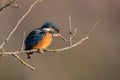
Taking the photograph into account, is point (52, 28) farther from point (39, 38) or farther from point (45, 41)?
point (39, 38)

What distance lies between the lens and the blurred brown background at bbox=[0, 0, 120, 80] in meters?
16.8

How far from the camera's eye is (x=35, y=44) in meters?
9.63

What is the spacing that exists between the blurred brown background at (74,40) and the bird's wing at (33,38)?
598 cm

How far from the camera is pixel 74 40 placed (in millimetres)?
18141

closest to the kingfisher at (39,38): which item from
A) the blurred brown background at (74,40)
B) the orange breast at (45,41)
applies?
the orange breast at (45,41)

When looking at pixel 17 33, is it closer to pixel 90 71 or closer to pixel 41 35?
pixel 90 71

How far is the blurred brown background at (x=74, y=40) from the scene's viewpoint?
1681 cm

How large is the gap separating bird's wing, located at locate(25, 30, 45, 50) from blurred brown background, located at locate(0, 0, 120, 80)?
5.98 metres

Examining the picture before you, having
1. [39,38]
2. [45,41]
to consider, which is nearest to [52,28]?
[45,41]

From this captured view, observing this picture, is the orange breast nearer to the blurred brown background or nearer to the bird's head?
the bird's head

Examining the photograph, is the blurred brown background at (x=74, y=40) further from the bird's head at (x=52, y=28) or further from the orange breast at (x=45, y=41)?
the bird's head at (x=52, y=28)

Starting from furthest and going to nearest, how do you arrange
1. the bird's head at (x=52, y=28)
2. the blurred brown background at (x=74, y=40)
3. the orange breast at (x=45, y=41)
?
the blurred brown background at (x=74, y=40), the orange breast at (x=45, y=41), the bird's head at (x=52, y=28)

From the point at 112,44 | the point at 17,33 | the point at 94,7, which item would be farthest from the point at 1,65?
the point at 94,7

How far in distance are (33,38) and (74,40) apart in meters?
8.60
